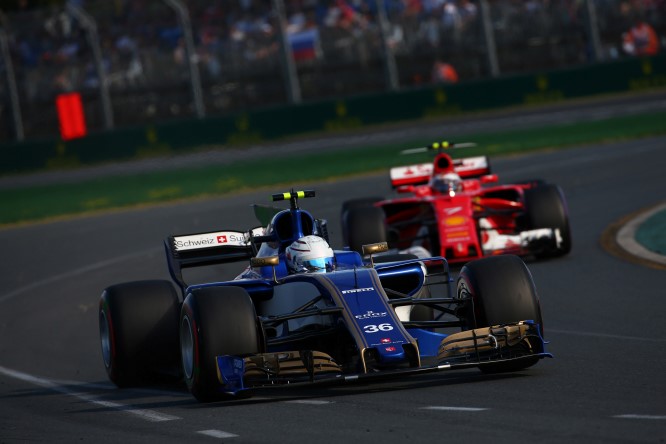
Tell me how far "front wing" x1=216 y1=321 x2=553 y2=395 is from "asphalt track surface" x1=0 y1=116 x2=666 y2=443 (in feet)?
0.52

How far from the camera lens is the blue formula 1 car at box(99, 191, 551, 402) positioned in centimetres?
927

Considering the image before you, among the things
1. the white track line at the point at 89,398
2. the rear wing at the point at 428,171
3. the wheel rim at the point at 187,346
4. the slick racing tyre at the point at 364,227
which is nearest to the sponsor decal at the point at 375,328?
the wheel rim at the point at 187,346

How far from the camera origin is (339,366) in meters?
9.34

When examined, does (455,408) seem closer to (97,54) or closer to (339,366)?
(339,366)

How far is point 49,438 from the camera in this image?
8.70 metres

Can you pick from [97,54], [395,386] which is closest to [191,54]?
[97,54]

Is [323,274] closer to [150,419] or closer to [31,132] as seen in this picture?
[150,419]

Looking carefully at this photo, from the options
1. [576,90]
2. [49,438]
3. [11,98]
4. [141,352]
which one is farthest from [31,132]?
[49,438]

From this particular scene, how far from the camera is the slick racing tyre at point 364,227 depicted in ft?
53.9

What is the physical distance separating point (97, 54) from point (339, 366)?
87.3 feet

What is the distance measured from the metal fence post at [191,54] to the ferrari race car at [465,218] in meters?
18.2

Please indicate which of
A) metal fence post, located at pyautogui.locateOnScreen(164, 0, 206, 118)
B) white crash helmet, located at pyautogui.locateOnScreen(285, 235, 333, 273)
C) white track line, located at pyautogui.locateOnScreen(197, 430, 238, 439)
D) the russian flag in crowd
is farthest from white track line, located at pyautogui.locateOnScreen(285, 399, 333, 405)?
the russian flag in crowd

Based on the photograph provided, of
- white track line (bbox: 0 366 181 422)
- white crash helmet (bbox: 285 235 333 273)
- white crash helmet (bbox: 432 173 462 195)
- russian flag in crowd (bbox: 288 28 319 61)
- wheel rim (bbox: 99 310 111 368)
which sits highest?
russian flag in crowd (bbox: 288 28 319 61)

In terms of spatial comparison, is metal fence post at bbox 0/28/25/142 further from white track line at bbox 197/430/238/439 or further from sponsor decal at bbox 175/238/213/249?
white track line at bbox 197/430/238/439
